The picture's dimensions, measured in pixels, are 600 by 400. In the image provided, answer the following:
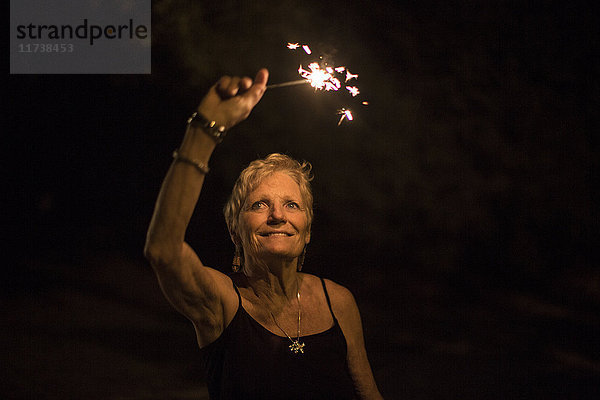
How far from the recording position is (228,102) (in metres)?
1.30

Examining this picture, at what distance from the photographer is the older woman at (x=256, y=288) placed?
126cm

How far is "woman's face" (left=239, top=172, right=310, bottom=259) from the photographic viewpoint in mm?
1644

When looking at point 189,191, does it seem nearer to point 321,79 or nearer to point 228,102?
point 228,102

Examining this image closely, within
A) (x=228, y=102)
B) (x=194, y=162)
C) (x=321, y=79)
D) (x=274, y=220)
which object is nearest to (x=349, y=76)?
(x=321, y=79)

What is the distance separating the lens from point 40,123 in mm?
2496

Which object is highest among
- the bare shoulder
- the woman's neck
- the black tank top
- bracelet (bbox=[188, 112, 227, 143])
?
bracelet (bbox=[188, 112, 227, 143])

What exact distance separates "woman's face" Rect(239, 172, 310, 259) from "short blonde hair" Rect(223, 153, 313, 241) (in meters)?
0.02

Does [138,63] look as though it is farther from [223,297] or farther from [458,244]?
[458,244]

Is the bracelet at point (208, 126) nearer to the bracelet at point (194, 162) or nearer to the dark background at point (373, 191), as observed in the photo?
the bracelet at point (194, 162)

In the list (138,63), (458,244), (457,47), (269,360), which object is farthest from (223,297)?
(457,47)

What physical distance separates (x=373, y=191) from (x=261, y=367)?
146 centimetres

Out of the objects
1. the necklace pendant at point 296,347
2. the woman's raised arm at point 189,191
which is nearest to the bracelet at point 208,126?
the woman's raised arm at point 189,191

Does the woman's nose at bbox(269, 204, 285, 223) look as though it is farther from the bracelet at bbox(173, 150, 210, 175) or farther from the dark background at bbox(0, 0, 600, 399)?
the dark background at bbox(0, 0, 600, 399)

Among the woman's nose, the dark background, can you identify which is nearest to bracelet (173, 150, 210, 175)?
the woman's nose
